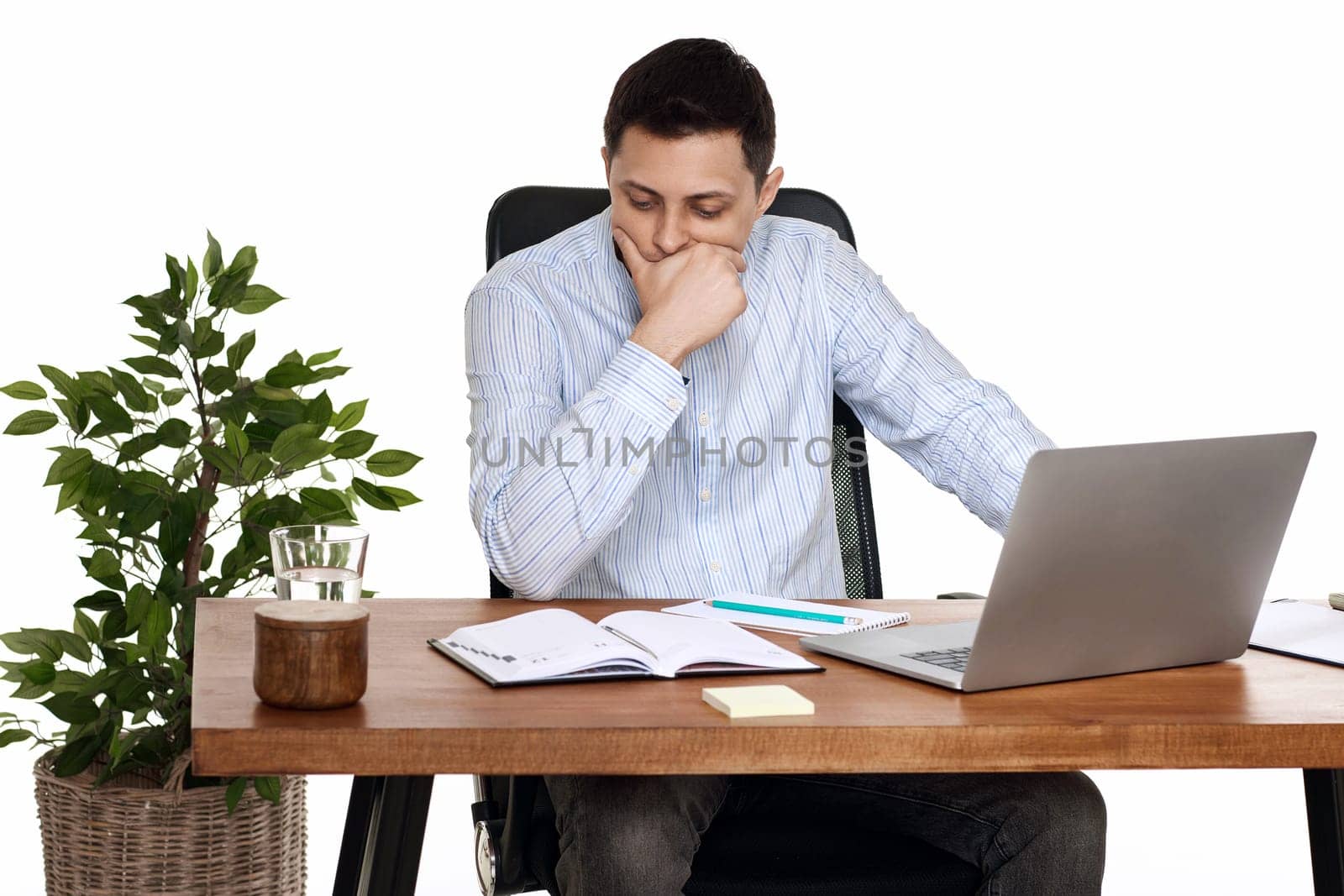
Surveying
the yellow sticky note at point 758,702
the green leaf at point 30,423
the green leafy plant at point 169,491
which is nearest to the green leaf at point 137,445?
the green leafy plant at point 169,491

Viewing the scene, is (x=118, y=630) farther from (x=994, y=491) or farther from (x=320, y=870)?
(x=994, y=491)

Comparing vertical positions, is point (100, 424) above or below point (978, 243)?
below

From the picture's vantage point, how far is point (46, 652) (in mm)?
2154

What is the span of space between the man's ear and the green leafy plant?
658mm

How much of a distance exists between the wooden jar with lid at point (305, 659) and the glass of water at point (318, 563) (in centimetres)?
6

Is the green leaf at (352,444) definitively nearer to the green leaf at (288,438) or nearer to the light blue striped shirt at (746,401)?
the green leaf at (288,438)

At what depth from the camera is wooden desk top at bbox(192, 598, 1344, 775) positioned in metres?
1.09

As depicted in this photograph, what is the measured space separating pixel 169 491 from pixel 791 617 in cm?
107

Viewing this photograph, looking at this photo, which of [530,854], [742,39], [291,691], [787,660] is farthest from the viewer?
[742,39]

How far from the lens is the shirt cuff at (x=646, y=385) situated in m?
1.72

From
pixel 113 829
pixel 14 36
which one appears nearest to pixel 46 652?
pixel 113 829

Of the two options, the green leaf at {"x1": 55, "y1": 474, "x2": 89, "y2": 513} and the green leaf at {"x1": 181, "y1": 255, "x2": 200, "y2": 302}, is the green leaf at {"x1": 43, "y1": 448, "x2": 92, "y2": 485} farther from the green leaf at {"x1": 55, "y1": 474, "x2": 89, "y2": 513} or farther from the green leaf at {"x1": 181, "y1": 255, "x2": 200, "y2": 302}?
the green leaf at {"x1": 181, "y1": 255, "x2": 200, "y2": 302}

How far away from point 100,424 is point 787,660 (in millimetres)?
1242

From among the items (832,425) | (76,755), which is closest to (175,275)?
(76,755)
